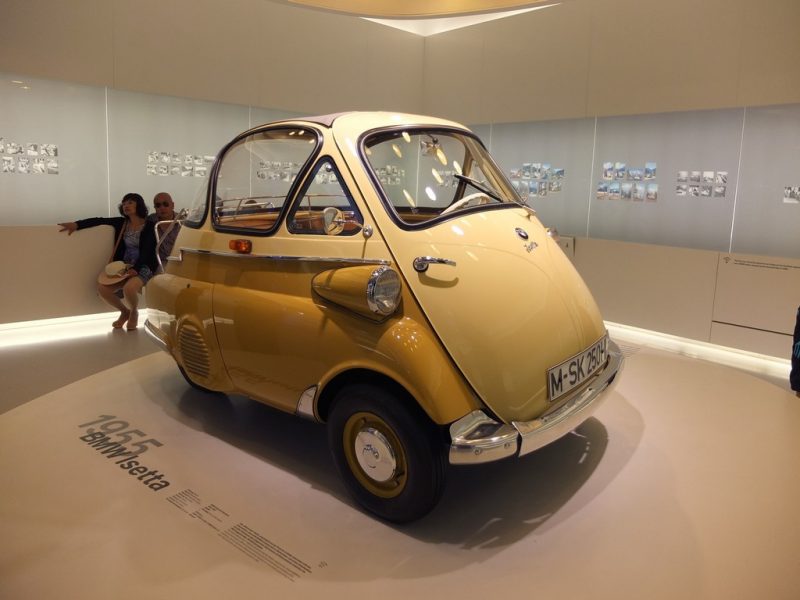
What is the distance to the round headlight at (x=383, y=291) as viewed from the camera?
2.59 meters

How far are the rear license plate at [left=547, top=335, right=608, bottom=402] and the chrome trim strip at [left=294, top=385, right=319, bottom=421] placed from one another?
108cm

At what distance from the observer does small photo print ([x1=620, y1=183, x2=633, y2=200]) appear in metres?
6.62

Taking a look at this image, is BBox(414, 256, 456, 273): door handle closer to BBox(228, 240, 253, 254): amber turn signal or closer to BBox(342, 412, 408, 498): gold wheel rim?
BBox(342, 412, 408, 498): gold wheel rim

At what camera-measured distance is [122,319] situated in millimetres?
6215

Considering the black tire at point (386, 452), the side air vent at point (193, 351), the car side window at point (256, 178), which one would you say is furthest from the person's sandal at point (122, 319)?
the black tire at point (386, 452)

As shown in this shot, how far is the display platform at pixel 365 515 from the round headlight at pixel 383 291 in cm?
95

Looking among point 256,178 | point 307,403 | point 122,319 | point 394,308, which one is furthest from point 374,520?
point 122,319

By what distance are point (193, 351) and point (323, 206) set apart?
45.2 inches

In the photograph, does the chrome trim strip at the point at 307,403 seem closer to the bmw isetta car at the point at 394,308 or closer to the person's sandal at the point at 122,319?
the bmw isetta car at the point at 394,308

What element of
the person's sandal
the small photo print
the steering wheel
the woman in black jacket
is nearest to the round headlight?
the steering wheel

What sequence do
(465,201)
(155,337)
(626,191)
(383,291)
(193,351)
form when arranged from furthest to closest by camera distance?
(626,191) < (155,337) < (193,351) < (465,201) < (383,291)

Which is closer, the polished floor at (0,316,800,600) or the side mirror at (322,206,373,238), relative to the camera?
the polished floor at (0,316,800,600)

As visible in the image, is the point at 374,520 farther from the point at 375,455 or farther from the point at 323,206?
the point at 323,206

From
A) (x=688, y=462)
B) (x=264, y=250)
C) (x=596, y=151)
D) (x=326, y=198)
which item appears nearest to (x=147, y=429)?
(x=264, y=250)
